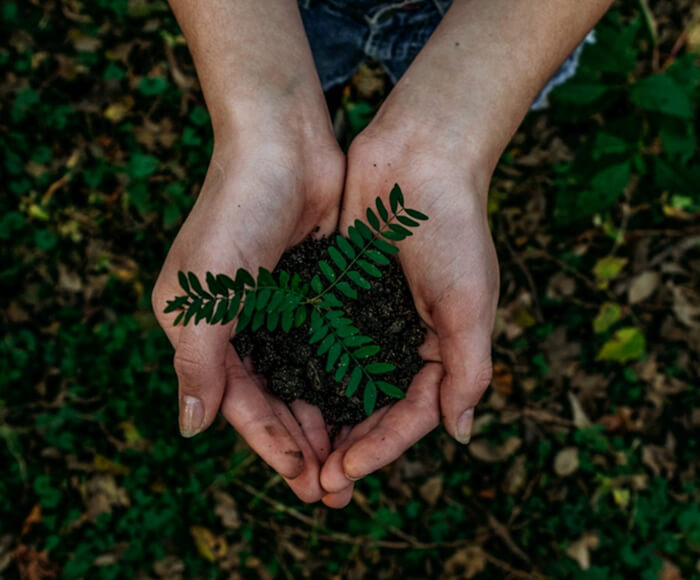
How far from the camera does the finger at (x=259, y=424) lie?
2.37 meters

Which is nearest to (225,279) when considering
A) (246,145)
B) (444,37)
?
(246,145)

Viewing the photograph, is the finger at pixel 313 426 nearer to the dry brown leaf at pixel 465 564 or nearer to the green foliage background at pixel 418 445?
the green foliage background at pixel 418 445

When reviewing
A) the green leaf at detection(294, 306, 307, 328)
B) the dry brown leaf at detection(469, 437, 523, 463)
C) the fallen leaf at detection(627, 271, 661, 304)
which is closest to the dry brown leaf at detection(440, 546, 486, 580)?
the dry brown leaf at detection(469, 437, 523, 463)

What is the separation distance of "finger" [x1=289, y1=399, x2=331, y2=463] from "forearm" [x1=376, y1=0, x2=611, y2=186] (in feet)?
4.01

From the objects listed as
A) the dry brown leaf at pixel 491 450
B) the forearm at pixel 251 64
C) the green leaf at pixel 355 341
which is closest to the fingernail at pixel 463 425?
the green leaf at pixel 355 341

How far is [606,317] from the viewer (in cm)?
403

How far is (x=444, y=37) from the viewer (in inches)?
105

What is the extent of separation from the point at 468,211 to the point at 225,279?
108 cm

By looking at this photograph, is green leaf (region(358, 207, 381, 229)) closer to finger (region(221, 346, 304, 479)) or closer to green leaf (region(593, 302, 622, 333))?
→ finger (region(221, 346, 304, 479))

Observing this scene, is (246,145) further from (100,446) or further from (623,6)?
(623,6)

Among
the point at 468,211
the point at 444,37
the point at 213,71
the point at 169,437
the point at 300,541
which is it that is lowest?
the point at 300,541

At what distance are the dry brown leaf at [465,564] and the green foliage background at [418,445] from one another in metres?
0.01

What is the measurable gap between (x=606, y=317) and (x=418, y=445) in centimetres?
146

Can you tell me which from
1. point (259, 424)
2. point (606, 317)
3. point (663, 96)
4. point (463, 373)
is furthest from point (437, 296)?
point (606, 317)
